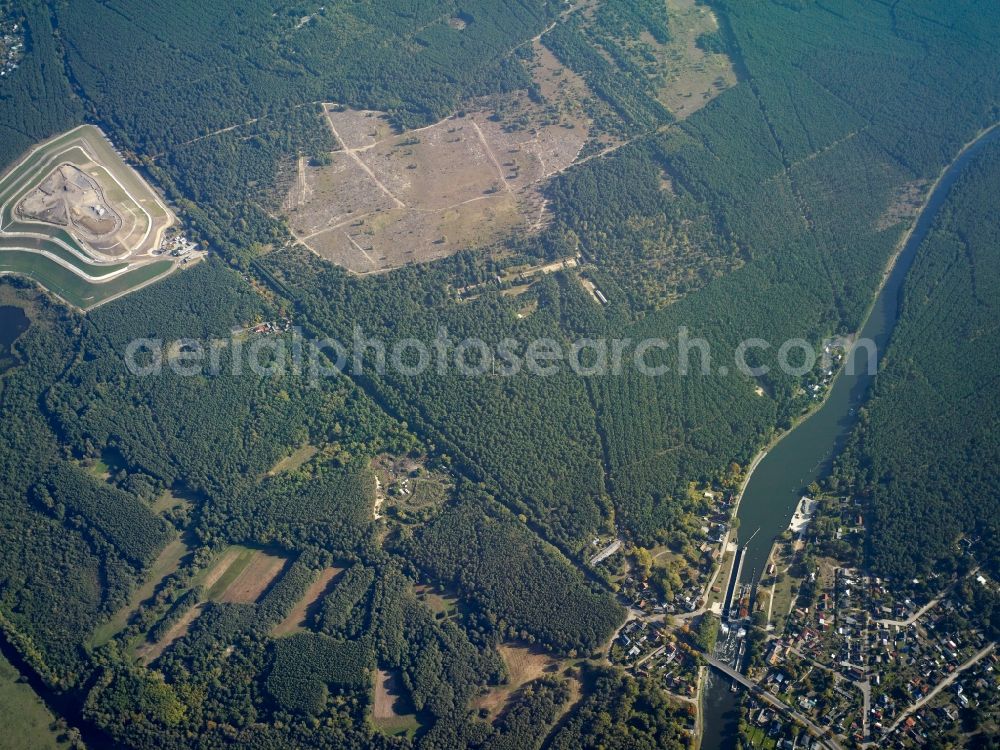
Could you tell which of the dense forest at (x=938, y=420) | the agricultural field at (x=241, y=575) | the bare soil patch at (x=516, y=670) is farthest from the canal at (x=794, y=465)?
the agricultural field at (x=241, y=575)

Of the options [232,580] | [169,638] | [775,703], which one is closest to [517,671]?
[775,703]

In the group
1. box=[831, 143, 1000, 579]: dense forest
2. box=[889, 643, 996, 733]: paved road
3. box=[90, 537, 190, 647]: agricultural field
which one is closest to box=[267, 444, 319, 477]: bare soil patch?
box=[90, 537, 190, 647]: agricultural field

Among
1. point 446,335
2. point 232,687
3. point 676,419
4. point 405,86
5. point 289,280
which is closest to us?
point 232,687

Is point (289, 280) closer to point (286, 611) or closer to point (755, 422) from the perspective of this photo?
point (286, 611)

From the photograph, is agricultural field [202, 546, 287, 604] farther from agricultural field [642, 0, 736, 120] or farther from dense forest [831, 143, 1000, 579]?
agricultural field [642, 0, 736, 120]

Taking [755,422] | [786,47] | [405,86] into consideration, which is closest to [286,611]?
[755,422]

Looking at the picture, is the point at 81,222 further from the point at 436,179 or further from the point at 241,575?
the point at 241,575
